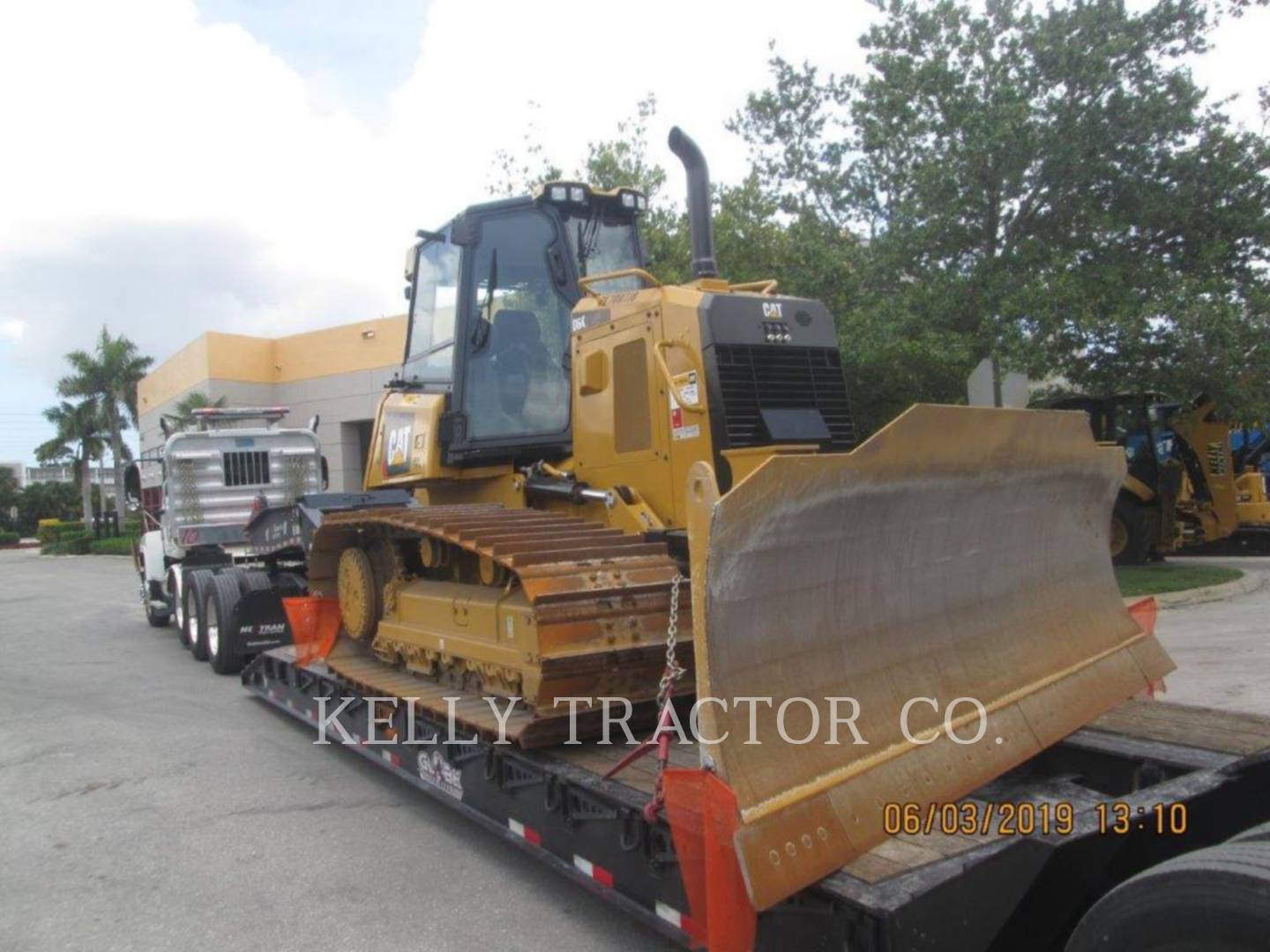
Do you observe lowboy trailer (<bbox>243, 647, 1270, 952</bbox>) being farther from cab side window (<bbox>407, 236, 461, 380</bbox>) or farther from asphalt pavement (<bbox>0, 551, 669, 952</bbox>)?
cab side window (<bbox>407, 236, 461, 380</bbox>)

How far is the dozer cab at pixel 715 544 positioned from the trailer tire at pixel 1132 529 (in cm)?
1142

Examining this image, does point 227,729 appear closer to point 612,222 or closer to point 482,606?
point 482,606

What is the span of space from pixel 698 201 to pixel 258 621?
718 centimetres

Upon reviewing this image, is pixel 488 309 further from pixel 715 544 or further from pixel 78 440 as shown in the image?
pixel 78 440

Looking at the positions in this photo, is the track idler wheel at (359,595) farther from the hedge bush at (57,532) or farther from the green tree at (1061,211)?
the hedge bush at (57,532)

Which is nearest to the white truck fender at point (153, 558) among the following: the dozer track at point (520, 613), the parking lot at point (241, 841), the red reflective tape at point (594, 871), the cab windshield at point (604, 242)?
the parking lot at point (241, 841)

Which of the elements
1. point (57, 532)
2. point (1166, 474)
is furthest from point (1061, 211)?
point (57, 532)

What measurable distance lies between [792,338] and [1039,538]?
1487 millimetres

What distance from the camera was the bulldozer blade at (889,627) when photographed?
2.88 metres

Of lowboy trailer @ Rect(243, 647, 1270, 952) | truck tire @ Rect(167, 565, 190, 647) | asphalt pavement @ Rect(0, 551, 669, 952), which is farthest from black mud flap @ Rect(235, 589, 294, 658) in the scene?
lowboy trailer @ Rect(243, 647, 1270, 952)

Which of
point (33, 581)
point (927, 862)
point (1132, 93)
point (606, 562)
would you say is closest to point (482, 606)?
point (606, 562)

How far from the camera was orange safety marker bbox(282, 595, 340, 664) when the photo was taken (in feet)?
22.4

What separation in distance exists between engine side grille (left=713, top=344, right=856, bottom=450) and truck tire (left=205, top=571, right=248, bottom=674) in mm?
7304

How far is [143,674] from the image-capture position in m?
10.5
